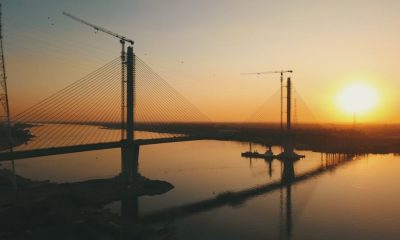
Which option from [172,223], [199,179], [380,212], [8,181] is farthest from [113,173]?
[380,212]

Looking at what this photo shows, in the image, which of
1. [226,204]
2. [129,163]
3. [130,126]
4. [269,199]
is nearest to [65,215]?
[129,163]

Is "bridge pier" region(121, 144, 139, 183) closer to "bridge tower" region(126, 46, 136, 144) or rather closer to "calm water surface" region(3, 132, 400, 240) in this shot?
"bridge tower" region(126, 46, 136, 144)

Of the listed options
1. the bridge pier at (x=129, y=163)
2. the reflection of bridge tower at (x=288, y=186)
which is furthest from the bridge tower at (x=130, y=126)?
the reflection of bridge tower at (x=288, y=186)

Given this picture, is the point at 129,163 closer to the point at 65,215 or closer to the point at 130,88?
the point at 130,88

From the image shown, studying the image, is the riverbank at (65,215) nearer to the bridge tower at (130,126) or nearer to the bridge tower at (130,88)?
the bridge tower at (130,126)

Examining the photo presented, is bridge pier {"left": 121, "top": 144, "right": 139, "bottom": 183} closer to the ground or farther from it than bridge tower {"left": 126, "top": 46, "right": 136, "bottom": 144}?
closer to the ground

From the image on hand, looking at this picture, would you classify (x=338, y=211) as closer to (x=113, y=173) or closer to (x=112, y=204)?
(x=112, y=204)

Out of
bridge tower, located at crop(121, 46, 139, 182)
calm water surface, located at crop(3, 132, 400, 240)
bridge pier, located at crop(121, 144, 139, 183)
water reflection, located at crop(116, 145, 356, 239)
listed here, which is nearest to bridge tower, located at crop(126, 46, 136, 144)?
bridge tower, located at crop(121, 46, 139, 182)
